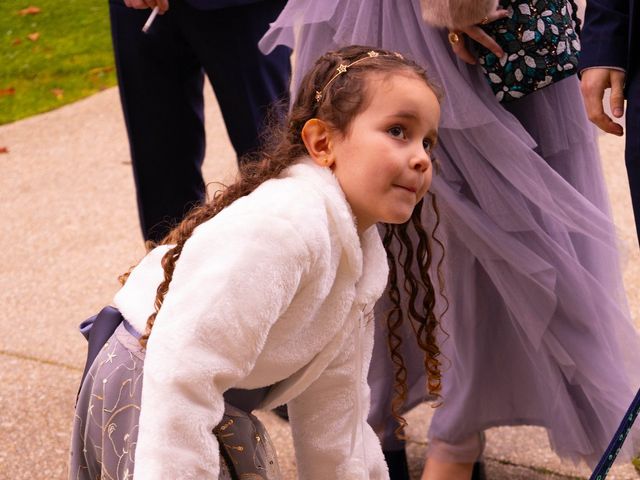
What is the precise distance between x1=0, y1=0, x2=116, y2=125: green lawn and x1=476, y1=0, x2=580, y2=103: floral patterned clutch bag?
4490mm

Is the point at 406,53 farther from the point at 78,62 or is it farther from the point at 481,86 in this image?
the point at 78,62

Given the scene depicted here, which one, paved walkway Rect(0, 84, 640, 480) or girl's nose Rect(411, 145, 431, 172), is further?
paved walkway Rect(0, 84, 640, 480)

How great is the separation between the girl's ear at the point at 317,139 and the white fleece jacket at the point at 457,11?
412mm

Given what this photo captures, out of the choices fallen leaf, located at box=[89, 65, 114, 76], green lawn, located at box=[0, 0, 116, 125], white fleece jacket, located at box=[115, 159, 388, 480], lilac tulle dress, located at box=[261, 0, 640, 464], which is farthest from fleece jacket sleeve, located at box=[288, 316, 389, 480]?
fallen leaf, located at box=[89, 65, 114, 76]

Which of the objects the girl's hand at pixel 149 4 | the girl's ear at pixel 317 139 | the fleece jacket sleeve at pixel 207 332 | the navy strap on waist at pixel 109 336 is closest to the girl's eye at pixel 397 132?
the girl's ear at pixel 317 139

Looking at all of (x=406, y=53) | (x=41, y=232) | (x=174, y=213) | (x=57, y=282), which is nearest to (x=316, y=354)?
(x=406, y=53)

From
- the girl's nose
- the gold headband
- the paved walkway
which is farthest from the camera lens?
the paved walkway

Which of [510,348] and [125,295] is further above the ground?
[125,295]

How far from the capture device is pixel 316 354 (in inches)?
81.0

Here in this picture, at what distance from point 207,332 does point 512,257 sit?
1.00 meters

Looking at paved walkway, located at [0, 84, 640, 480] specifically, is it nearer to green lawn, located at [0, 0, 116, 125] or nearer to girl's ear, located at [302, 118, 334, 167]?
green lawn, located at [0, 0, 116, 125]

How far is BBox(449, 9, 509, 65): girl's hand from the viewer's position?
7.74ft

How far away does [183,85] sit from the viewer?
3229 millimetres

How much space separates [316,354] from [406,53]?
0.78m
